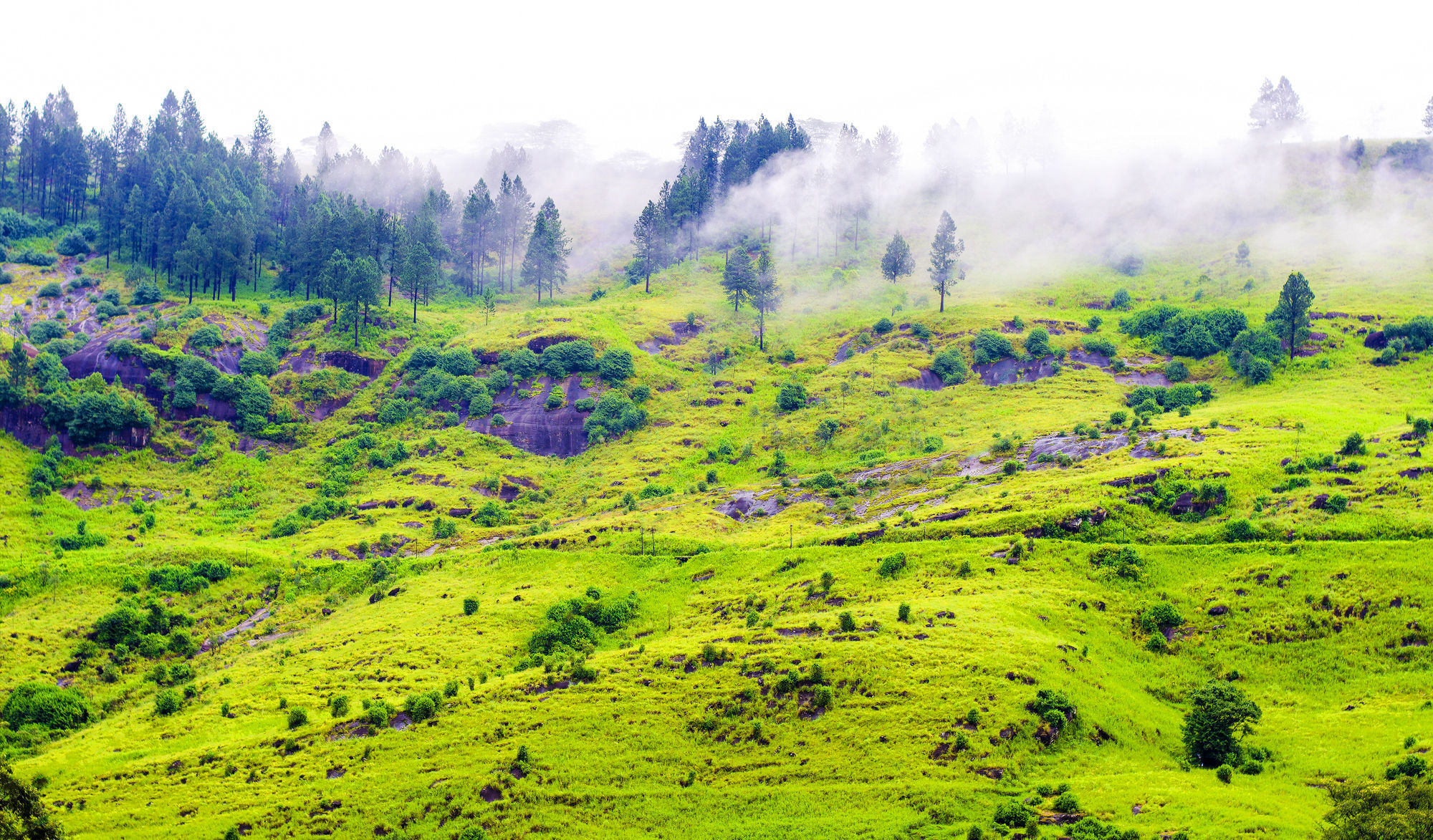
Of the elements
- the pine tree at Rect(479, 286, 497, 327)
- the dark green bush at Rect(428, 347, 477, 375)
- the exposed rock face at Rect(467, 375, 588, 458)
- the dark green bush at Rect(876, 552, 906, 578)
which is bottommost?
the dark green bush at Rect(876, 552, 906, 578)

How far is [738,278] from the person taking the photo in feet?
483

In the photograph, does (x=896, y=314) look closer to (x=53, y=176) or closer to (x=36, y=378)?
(x=36, y=378)

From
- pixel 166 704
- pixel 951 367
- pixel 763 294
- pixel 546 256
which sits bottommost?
pixel 166 704

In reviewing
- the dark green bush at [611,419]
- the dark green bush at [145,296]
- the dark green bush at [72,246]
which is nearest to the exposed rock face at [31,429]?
the dark green bush at [145,296]

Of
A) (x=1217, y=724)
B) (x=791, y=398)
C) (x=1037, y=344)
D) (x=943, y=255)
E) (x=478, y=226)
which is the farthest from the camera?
(x=478, y=226)

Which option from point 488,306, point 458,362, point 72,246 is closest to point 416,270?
point 488,306

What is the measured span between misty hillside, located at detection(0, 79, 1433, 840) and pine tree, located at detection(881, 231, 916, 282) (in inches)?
50.6

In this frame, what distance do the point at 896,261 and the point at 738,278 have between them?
31.1m

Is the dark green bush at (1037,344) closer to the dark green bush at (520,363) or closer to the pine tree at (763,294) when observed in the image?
the pine tree at (763,294)

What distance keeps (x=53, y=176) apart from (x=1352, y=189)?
882 ft

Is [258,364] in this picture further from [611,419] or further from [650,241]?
[650,241]

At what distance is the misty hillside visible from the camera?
4581 cm

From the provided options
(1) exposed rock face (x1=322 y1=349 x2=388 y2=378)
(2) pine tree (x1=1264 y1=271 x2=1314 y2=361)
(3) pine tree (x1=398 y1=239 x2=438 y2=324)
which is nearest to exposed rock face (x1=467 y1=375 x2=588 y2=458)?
(1) exposed rock face (x1=322 y1=349 x2=388 y2=378)

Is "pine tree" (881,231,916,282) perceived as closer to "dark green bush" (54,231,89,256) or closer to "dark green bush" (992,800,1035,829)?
"dark green bush" (992,800,1035,829)
